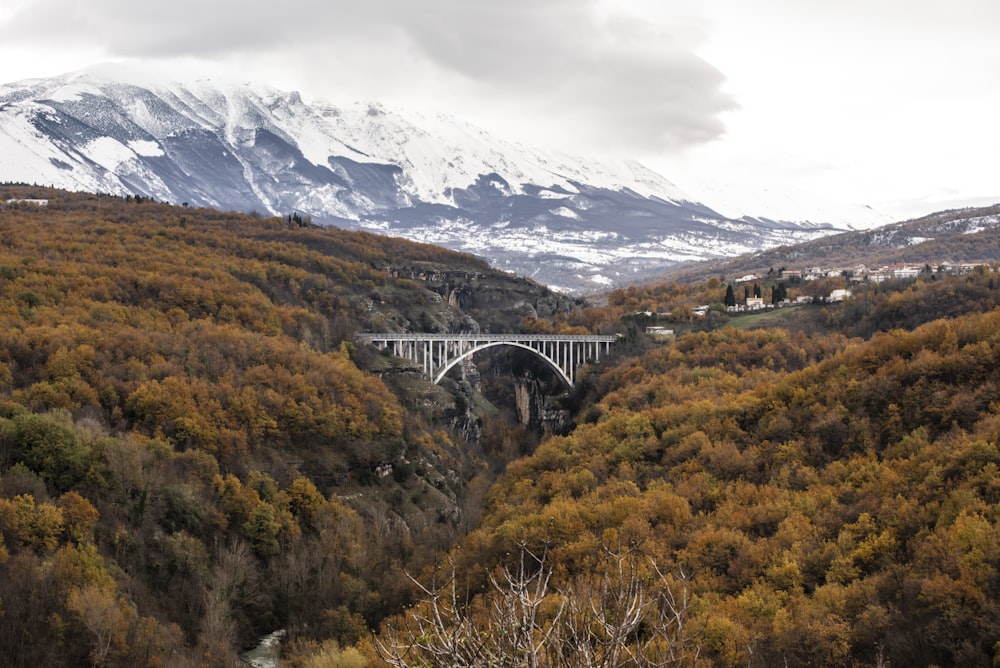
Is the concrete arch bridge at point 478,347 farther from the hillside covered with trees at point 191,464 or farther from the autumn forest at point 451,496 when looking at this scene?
the hillside covered with trees at point 191,464

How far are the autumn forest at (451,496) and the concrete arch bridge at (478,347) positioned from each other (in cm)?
374

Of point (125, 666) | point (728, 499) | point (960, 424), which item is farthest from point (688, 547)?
point (125, 666)

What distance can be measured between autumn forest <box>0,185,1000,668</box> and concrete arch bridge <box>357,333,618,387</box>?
12.3 feet

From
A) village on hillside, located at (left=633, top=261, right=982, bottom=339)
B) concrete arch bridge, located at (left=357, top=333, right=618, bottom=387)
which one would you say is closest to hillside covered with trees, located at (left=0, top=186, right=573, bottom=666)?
concrete arch bridge, located at (left=357, top=333, right=618, bottom=387)

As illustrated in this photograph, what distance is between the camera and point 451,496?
5647 centimetres

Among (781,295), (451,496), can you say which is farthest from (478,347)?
(781,295)

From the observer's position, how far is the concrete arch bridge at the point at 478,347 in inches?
3046

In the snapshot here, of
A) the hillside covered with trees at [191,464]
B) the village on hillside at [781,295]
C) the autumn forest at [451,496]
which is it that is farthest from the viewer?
the village on hillside at [781,295]


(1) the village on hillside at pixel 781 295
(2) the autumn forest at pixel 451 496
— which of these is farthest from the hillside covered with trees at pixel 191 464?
(1) the village on hillside at pixel 781 295

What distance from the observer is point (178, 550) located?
3641 centimetres

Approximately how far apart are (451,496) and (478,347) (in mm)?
27304

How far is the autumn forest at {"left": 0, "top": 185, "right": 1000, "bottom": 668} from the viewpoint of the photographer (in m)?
23.9

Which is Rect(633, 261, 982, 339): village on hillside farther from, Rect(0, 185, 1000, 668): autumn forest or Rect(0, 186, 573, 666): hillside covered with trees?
Rect(0, 186, 573, 666): hillside covered with trees

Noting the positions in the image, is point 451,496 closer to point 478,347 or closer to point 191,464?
point 191,464
